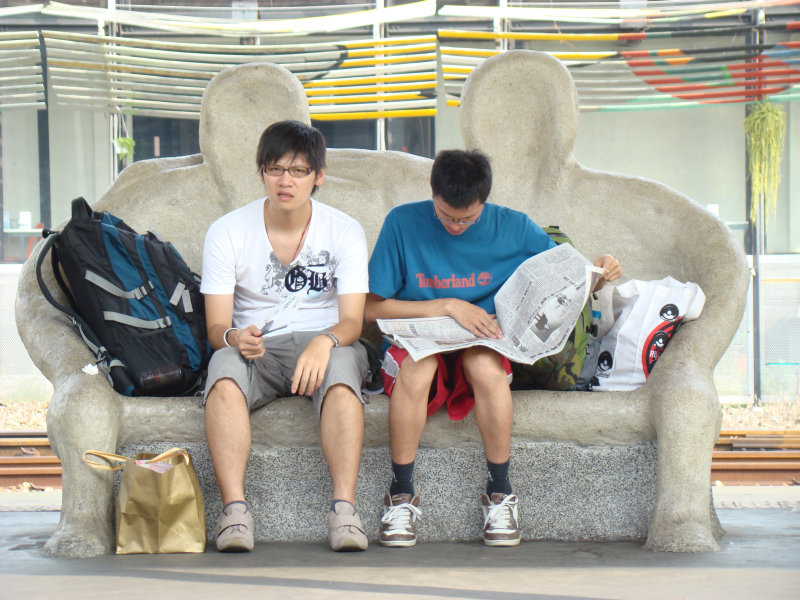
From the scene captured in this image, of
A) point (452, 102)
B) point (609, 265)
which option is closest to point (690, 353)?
point (609, 265)

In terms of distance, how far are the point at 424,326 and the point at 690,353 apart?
80 centimetres

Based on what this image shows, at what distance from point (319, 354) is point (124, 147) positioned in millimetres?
4566

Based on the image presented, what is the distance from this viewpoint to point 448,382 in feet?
8.84

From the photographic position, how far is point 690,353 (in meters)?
2.80

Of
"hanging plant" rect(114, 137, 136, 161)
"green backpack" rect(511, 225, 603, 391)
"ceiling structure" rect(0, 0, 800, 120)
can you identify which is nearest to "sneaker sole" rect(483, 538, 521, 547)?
"green backpack" rect(511, 225, 603, 391)

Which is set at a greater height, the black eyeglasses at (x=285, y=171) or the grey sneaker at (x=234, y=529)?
the black eyeglasses at (x=285, y=171)

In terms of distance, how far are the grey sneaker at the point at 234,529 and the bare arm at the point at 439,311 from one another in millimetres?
661

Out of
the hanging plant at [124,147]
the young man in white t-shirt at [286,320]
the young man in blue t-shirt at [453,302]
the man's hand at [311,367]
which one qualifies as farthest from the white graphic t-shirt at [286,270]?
the hanging plant at [124,147]

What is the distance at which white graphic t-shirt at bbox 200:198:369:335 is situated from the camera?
109 inches

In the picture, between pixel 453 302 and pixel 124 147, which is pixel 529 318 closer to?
pixel 453 302

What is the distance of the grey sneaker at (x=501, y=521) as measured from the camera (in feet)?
8.46

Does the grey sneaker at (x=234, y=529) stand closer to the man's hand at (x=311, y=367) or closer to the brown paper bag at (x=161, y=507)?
the brown paper bag at (x=161, y=507)

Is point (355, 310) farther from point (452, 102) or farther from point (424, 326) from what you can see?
point (452, 102)

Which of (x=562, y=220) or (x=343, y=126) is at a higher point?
(x=343, y=126)
